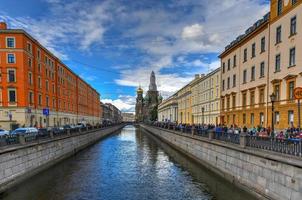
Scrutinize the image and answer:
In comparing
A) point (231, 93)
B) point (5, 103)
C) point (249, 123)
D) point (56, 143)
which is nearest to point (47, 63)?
point (5, 103)

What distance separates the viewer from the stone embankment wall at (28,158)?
50.5 feet

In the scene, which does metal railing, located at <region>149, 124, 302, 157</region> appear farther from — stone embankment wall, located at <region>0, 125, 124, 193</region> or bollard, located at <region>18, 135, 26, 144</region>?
Answer: bollard, located at <region>18, 135, 26, 144</region>

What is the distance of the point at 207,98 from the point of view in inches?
2388

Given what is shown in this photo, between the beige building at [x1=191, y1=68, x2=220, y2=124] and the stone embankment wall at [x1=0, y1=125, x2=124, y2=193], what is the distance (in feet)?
86.4

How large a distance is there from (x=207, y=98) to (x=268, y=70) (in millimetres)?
30224

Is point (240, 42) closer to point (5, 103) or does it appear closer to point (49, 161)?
point (49, 161)

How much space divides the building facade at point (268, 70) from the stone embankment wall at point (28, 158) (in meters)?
19.5

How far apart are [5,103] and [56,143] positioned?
25.2 metres

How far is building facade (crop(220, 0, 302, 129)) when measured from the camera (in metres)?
26.0

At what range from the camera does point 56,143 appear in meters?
26.3

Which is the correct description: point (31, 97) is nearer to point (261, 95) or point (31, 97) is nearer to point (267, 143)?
point (261, 95)

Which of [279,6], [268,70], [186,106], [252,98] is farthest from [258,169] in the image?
[186,106]

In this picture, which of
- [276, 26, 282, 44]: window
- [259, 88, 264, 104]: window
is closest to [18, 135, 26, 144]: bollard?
[259, 88, 264, 104]: window

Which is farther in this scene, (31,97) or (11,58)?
(31,97)
